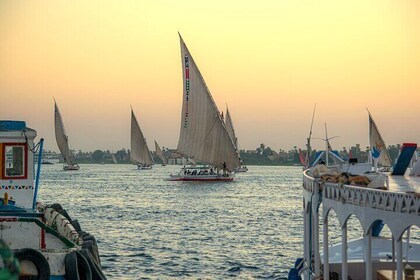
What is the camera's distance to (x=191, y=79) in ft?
396

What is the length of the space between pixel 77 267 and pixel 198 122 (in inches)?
4024

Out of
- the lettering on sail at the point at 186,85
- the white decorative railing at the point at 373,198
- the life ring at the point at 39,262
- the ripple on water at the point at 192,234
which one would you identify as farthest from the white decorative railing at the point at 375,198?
the lettering on sail at the point at 186,85

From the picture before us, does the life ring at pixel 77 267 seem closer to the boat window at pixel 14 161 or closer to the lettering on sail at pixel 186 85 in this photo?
the boat window at pixel 14 161

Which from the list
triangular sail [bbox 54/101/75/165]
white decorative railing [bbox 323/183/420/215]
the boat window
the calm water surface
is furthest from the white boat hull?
white decorative railing [bbox 323/183/420/215]

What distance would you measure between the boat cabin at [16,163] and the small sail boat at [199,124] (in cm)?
9361

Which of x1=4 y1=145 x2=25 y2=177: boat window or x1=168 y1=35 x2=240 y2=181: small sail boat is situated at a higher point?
x1=168 y1=35 x2=240 y2=181: small sail boat

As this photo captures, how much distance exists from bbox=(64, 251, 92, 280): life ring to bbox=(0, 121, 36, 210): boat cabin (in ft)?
15.1

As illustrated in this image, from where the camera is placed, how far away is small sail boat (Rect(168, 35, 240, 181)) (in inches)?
4631

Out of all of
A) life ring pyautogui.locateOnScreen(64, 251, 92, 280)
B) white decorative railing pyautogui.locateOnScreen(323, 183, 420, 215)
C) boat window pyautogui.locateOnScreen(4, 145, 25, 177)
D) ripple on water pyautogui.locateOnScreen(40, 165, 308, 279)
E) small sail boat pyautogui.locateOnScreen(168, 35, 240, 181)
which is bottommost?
ripple on water pyautogui.locateOnScreen(40, 165, 308, 279)

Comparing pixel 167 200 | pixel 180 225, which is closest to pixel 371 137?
pixel 167 200

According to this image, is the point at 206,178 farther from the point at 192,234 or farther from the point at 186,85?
the point at 192,234

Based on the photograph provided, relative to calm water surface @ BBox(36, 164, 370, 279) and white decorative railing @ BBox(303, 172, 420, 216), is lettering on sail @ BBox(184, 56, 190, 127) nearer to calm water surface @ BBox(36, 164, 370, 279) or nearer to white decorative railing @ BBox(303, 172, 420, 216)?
calm water surface @ BBox(36, 164, 370, 279)

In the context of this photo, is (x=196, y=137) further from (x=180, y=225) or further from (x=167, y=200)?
(x=180, y=225)

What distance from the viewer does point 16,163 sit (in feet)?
70.3
